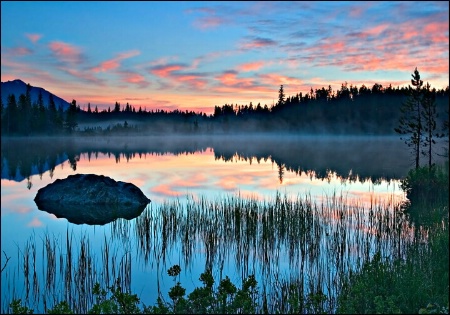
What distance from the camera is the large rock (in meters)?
16.9

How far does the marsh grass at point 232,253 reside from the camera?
28.8 ft

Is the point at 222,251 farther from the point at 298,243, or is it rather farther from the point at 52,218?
the point at 52,218

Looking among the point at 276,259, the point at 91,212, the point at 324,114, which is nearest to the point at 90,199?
the point at 91,212

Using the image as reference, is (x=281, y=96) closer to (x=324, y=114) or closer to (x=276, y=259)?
(x=324, y=114)

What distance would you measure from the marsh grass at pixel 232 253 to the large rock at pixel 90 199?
8.43ft

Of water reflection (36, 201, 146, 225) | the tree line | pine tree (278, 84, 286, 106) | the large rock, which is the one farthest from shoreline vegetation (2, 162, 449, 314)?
pine tree (278, 84, 286, 106)

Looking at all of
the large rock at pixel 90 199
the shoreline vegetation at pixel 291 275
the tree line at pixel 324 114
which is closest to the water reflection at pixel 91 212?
the large rock at pixel 90 199

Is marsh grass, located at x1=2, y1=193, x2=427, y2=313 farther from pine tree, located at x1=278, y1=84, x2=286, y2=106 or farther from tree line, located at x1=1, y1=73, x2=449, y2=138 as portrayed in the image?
pine tree, located at x1=278, y1=84, x2=286, y2=106

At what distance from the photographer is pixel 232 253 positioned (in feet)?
38.2

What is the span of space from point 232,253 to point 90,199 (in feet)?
29.0

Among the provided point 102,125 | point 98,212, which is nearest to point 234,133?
point 102,125

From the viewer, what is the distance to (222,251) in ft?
38.8

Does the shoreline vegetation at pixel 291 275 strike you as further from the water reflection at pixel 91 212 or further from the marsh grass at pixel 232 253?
the water reflection at pixel 91 212

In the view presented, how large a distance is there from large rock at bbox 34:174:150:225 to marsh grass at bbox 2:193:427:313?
2.57 m
